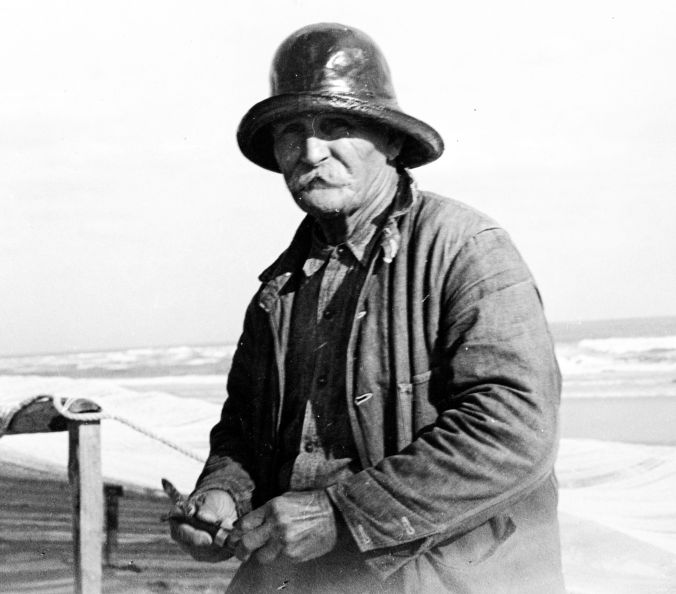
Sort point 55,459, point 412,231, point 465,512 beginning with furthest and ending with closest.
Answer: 1. point 55,459
2. point 412,231
3. point 465,512

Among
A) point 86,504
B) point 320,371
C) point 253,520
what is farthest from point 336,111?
point 86,504

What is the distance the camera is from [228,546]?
6.03 ft

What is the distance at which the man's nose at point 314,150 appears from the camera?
A: 75.0 inches

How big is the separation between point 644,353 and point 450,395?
20641 millimetres

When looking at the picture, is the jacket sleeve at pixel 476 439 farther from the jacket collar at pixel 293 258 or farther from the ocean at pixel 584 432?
the ocean at pixel 584 432

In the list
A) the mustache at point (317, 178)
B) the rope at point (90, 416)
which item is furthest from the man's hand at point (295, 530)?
the rope at point (90, 416)

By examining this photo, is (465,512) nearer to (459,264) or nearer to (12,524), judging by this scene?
(459,264)

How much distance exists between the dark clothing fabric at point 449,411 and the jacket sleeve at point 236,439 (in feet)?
0.62

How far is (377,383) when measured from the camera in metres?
1.85

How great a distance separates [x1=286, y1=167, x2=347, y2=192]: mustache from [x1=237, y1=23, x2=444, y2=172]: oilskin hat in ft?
0.42

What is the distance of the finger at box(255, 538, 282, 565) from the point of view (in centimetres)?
175

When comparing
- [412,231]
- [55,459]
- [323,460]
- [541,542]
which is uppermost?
[412,231]

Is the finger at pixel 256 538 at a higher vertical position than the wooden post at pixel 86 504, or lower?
higher

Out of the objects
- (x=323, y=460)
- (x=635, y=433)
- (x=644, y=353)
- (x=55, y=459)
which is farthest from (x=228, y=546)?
(x=644, y=353)
